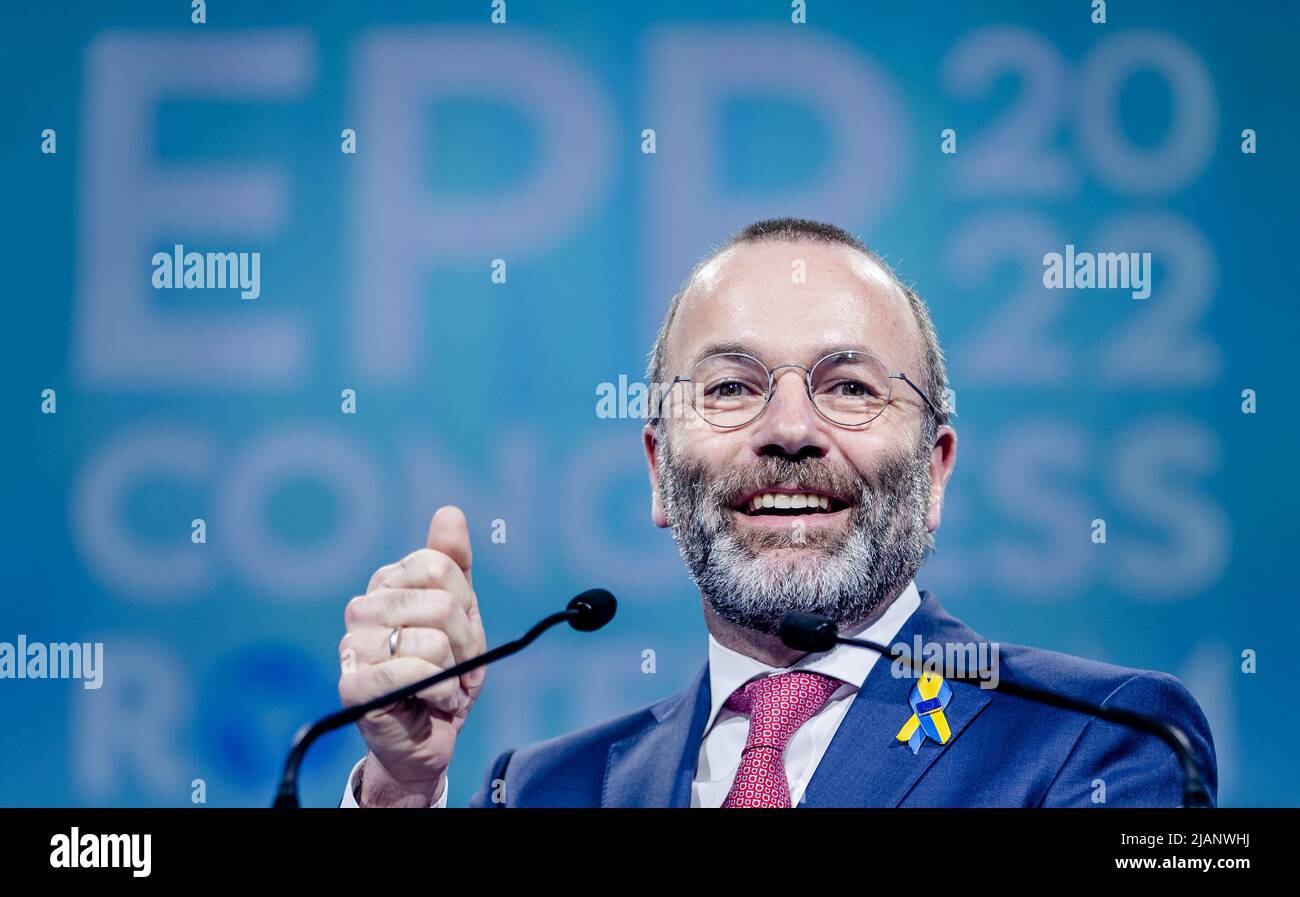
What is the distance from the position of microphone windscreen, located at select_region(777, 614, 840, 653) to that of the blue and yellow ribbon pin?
16.8 inches

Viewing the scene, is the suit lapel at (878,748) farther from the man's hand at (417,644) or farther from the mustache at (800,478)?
the man's hand at (417,644)

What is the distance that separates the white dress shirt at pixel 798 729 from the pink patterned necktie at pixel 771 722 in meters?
0.02

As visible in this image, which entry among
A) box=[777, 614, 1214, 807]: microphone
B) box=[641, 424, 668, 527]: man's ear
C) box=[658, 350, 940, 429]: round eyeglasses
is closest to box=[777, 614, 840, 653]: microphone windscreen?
box=[777, 614, 1214, 807]: microphone

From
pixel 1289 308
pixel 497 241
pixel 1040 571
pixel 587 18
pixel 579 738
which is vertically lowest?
pixel 579 738

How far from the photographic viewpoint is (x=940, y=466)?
8.05 feet

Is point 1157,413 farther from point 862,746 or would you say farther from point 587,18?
point 587,18

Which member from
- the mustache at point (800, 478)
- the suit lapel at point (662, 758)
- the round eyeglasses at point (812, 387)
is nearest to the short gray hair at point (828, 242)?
the round eyeglasses at point (812, 387)

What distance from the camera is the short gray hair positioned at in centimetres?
243

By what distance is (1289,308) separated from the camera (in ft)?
8.12

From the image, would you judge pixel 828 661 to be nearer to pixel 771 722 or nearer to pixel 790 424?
pixel 771 722

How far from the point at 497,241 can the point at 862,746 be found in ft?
4.08

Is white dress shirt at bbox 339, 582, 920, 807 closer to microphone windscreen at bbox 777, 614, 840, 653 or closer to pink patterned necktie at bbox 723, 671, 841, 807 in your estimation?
pink patterned necktie at bbox 723, 671, 841, 807
